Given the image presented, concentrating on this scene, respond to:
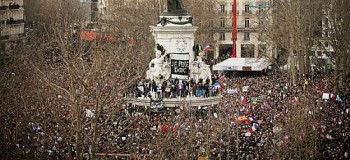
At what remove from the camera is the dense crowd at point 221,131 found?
117 feet

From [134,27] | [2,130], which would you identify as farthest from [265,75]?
[2,130]

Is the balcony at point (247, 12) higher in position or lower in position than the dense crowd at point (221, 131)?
higher

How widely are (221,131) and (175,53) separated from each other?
17224 mm

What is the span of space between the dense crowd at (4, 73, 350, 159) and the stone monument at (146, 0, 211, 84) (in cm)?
141

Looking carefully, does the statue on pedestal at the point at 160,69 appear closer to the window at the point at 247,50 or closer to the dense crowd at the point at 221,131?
the dense crowd at the point at 221,131

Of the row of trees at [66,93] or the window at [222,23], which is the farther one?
the window at [222,23]

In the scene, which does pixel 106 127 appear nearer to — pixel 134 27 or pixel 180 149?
pixel 180 149

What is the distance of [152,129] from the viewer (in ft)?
138

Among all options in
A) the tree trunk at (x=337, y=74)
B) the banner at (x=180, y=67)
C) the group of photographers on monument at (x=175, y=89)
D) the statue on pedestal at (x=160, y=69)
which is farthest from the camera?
the tree trunk at (x=337, y=74)

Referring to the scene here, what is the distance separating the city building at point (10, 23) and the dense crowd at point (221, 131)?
46552mm

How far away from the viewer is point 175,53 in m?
55.3

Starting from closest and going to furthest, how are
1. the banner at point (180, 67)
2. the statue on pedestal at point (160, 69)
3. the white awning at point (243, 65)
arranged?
the statue on pedestal at point (160, 69)
the banner at point (180, 67)
the white awning at point (243, 65)

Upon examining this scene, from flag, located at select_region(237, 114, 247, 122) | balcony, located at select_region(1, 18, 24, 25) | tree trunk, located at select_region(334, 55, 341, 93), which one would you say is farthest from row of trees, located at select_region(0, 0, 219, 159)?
tree trunk, located at select_region(334, 55, 341, 93)

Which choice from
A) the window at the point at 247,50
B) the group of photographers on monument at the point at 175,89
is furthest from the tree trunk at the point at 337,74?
Answer: the window at the point at 247,50
